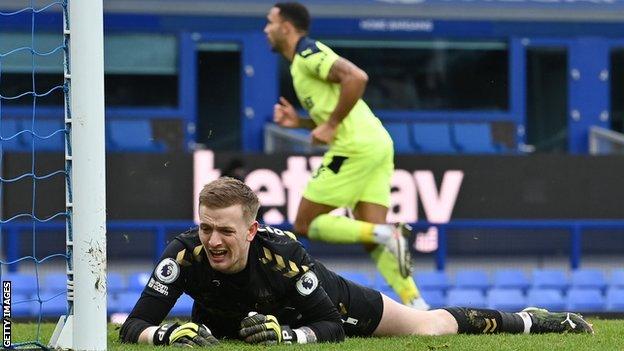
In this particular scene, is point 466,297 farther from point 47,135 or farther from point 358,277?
point 47,135

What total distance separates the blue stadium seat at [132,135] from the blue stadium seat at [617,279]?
6.24 metres

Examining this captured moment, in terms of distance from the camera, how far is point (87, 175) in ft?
17.9

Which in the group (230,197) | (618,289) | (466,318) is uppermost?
(230,197)

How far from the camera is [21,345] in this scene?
5852 millimetres

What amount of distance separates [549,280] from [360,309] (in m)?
7.22

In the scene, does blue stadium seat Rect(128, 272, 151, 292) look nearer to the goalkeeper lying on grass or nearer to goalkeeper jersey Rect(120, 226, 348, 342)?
the goalkeeper lying on grass

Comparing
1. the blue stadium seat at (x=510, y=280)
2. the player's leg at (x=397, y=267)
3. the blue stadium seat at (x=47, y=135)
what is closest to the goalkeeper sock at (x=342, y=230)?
the player's leg at (x=397, y=267)

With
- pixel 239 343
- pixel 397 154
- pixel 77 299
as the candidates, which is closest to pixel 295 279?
pixel 239 343

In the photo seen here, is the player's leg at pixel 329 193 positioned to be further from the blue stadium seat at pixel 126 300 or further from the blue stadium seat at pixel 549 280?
the blue stadium seat at pixel 549 280

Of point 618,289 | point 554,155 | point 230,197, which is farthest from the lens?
point 554,155

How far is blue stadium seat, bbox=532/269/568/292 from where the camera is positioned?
13484 millimetres

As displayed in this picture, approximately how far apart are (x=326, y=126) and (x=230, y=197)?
325 centimetres

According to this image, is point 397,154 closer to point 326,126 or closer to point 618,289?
point 618,289

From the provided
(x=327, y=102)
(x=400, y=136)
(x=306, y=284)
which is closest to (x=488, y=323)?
(x=306, y=284)
